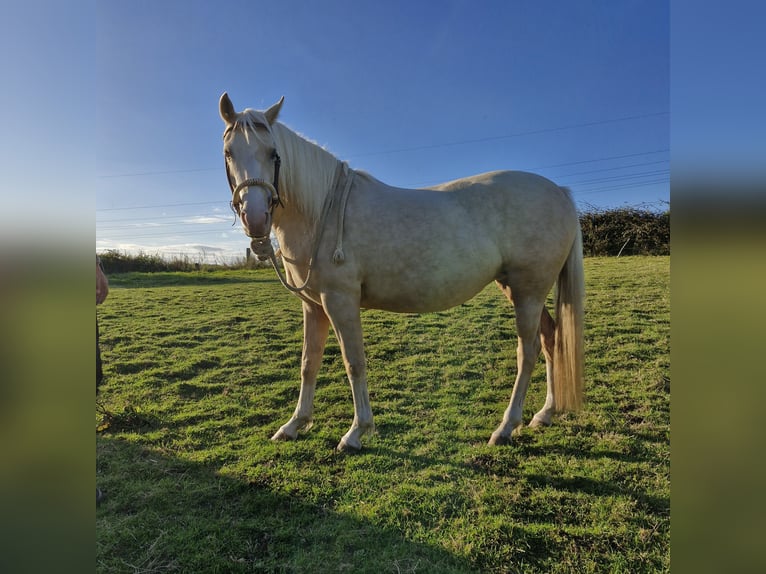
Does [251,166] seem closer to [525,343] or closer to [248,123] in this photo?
[248,123]

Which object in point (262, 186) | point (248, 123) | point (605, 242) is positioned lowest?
point (605, 242)

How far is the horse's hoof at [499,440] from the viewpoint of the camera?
2258mm

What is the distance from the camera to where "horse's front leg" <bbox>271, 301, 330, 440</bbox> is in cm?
243

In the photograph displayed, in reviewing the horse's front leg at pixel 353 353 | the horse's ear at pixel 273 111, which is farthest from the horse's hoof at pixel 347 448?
the horse's ear at pixel 273 111

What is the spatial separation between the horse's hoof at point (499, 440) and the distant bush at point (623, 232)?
156 cm

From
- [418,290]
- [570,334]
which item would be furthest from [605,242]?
[418,290]

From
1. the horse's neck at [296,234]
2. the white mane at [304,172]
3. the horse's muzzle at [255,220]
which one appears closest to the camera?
the horse's muzzle at [255,220]

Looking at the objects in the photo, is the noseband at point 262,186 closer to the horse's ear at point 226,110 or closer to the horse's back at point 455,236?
the horse's ear at point 226,110

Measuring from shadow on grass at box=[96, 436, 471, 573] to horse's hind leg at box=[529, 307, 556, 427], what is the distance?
55.1 inches

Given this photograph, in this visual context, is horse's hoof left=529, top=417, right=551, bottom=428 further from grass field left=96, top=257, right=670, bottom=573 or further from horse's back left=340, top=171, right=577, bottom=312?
horse's back left=340, top=171, right=577, bottom=312

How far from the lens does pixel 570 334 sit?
2438 mm

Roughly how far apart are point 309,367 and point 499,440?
1.44 meters
